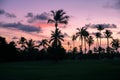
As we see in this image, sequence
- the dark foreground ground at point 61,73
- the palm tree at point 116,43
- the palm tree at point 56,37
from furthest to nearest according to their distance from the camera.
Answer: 1. the palm tree at point 116,43
2. the palm tree at point 56,37
3. the dark foreground ground at point 61,73

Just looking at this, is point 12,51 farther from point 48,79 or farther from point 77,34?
point 48,79

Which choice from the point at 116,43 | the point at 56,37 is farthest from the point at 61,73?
the point at 116,43

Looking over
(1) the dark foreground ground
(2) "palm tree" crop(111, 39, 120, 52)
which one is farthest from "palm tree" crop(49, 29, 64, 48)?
(2) "palm tree" crop(111, 39, 120, 52)

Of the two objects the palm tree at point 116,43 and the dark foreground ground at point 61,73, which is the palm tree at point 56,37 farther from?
the palm tree at point 116,43

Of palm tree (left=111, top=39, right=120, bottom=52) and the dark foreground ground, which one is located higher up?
palm tree (left=111, top=39, right=120, bottom=52)

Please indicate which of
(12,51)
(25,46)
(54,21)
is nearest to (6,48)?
(12,51)

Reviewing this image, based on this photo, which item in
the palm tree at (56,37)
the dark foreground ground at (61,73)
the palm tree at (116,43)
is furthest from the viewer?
the palm tree at (116,43)

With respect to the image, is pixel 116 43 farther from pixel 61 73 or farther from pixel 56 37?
pixel 61 73

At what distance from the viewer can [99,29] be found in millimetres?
138500

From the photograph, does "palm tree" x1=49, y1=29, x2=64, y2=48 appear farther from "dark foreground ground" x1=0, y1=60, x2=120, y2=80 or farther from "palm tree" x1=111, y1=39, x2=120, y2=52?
"palm tree" x1=111, y1=39, x2=120, y2=52

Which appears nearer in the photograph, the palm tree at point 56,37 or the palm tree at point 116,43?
the palm tree at point 56,37

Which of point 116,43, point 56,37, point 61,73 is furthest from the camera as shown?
point 116,43

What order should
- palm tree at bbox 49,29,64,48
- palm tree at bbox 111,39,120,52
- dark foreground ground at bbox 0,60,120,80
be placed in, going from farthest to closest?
palm tree at bbox 111,39,120,52, palm tree at bbox 49,29,64,48, dark foreground ground at bbox 0,60,120,80

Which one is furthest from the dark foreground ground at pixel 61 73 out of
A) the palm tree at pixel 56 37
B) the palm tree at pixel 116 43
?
the palm tree at pixel 116 43
